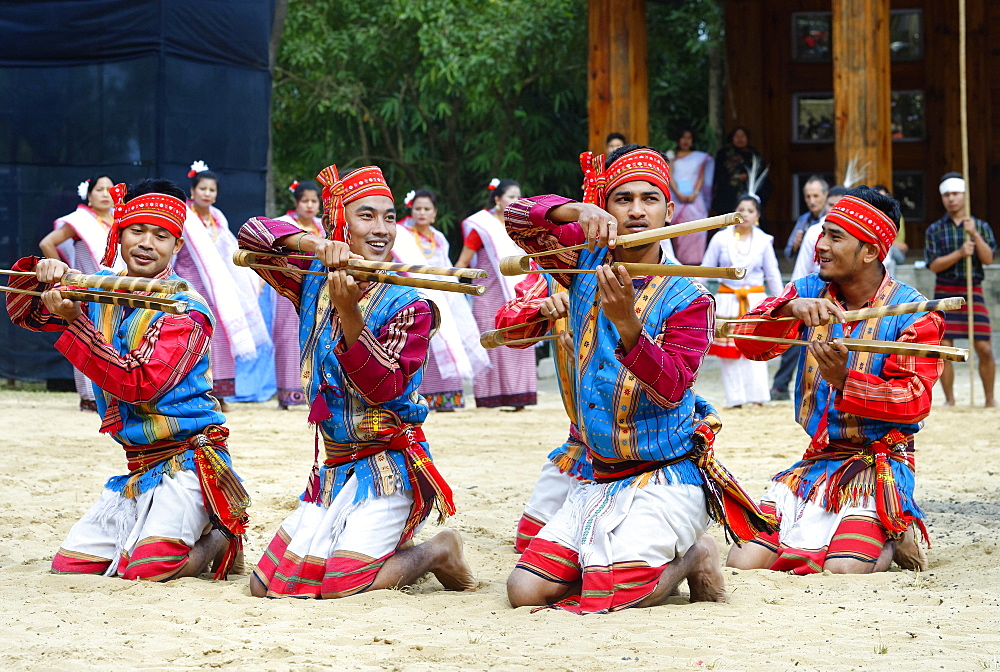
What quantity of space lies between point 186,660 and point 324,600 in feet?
2.50

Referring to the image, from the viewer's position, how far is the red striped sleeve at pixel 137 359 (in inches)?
165

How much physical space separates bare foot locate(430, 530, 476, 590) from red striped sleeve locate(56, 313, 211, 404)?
105 centimetres

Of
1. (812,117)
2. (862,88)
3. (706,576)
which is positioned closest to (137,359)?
(706,576)

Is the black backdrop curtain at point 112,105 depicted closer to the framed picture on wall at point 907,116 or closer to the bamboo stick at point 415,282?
the bamboo stick at point 415,282

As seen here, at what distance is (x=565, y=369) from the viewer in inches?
192

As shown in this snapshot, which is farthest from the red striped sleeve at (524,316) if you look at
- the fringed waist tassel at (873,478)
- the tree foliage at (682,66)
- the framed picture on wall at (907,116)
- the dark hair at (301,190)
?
the framed picture on wall at (907,116)

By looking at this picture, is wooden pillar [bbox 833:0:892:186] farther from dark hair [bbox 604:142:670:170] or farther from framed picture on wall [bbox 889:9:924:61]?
dark hair [bbox 604:142:670:170]

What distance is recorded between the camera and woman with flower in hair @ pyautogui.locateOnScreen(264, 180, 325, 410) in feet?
31.4

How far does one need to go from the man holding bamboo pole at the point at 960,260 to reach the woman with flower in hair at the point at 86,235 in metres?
6.00

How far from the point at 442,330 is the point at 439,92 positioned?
654cm

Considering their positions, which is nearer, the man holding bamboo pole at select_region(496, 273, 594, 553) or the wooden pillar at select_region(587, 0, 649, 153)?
the man holding bamboo pole at select_region(496, 273, 594, 553)

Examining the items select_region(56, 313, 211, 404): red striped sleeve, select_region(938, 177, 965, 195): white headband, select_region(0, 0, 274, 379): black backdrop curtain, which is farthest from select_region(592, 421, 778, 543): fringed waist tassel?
select_region(0, 0, 274, 379): black backdrop curtain

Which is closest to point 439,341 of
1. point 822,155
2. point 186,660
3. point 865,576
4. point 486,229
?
point 486,229

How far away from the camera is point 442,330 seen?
31.6 feet
